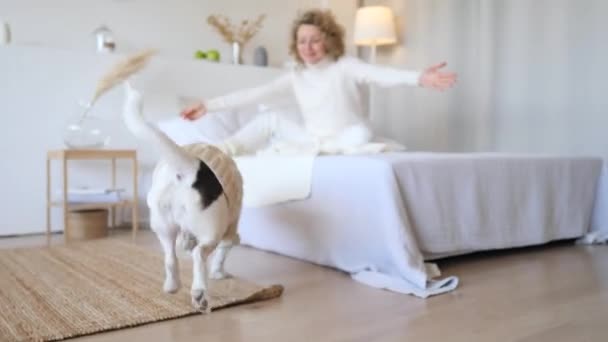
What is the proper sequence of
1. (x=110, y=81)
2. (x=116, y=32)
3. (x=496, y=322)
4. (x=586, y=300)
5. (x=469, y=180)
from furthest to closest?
(x=116, y=32)
(x=110, y=81)
(x=469, y=180)
(x=586, y=300)
(x=496, y=322)

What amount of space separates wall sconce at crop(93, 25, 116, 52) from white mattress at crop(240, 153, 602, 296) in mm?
1414

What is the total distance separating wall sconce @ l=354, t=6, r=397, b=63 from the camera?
161 inches

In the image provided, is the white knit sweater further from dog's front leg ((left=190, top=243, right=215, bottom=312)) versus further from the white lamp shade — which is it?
the white lamp shade

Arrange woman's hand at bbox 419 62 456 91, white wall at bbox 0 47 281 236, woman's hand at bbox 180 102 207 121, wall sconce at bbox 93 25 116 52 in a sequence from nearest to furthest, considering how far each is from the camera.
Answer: woman's hand at bbox 419 62 456 91 < woman's hand at bbox 180 102 207 121 < white wall at bbox 0 47 281 236 < wall sconce at bbox 93 25 116 52

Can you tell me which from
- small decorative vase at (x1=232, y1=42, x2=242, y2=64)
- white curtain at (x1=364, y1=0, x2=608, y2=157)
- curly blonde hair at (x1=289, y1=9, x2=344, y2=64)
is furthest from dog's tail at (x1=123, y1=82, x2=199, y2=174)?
white curtain at (x1=364, y1=0, x2=608, y2=157)

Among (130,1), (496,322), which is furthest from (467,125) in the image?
(496,322)

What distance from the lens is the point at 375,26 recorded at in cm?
409

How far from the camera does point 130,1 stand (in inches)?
136

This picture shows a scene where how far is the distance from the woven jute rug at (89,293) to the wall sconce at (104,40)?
1.41 metres

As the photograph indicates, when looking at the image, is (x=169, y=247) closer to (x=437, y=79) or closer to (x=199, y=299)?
(x=199, y=299)

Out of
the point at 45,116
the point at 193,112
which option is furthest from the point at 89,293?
the point at 45,116

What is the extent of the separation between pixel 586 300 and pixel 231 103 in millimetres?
1518

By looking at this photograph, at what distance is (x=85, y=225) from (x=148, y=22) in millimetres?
1377

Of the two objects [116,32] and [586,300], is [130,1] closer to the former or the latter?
[116,32]
